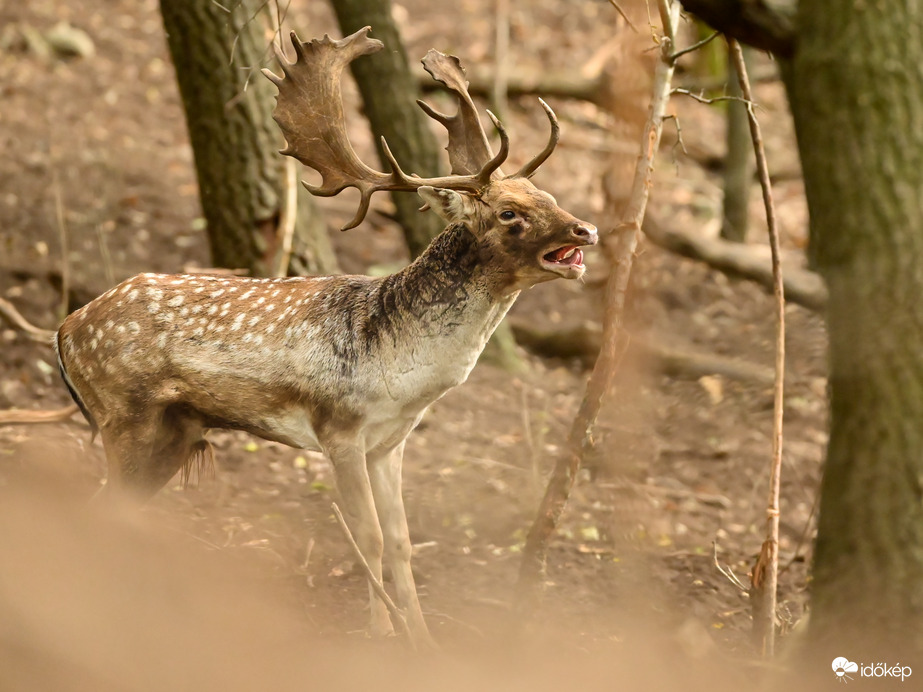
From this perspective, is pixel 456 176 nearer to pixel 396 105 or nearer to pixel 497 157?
pixel 497 157

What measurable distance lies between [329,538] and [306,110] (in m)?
Result: 2.83

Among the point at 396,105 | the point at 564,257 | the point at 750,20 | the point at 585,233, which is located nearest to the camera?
the point at 750,20

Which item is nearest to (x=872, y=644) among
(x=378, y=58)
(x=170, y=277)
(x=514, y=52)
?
(x=170, y=277)

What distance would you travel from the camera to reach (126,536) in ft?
17.7

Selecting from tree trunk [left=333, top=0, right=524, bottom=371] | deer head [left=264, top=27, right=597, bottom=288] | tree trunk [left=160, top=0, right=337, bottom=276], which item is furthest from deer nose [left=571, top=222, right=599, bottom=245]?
tree trunk [left=333, top=0, right=524, bottom=371]

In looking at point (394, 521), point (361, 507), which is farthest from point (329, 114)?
point (394, 521)

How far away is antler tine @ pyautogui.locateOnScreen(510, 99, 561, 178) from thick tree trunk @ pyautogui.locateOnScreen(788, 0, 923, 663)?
112 cm

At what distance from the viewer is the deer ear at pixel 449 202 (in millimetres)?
5113

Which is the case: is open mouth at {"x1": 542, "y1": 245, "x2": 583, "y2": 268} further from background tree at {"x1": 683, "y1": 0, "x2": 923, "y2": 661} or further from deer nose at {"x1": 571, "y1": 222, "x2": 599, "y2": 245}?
background tree at {"x1": 683, "y1": 0, "x2": 923, "y2": 661}

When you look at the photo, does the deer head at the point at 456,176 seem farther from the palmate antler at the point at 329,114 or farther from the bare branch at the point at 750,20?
the bare branch at the point at 750,20

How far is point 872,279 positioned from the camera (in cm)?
425

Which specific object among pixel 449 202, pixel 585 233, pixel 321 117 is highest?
pixel 321 117

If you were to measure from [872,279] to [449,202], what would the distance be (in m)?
2.04

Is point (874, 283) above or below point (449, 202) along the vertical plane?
below
